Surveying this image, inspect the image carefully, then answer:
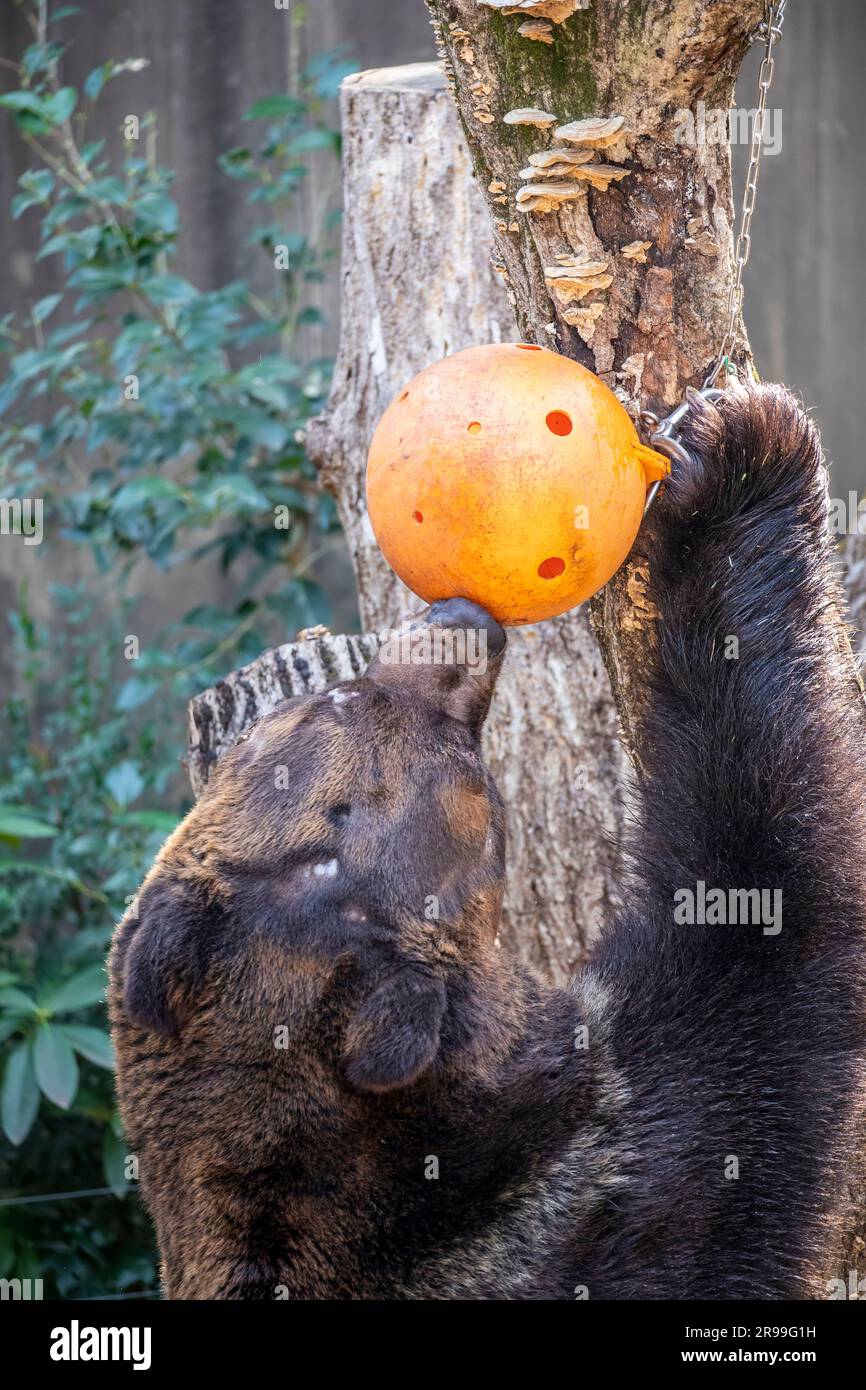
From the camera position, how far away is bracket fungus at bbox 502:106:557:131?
315 centimetres

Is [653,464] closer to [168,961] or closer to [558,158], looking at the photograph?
[558,158]

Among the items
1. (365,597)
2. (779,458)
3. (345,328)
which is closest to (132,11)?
(345,328)

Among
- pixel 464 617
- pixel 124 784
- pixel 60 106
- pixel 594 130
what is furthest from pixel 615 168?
pixel 60 106

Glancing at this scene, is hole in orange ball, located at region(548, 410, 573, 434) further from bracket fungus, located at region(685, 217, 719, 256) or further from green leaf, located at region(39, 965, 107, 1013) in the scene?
green leaf, located at region(39, 965, 107, 1013)

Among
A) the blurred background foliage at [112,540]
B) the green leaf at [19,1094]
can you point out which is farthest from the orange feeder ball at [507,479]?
the green leaf at [19,1094]

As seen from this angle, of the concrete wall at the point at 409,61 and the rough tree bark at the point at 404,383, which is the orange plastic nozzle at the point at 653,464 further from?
the concrete wall at the point at 409,61

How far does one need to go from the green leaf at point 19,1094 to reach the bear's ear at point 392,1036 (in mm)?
2588

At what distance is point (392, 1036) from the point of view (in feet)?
10.1

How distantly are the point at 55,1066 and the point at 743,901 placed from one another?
290 centimetres

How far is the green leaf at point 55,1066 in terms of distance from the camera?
5180 mm

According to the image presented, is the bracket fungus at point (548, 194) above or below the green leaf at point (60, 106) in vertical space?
below

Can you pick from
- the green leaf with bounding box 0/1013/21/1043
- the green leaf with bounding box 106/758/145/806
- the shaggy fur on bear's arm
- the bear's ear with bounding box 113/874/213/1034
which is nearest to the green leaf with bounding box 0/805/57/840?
the green leaf with bounding box 106/758/145/806

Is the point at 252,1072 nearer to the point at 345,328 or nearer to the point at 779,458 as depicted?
the point at 779,458
